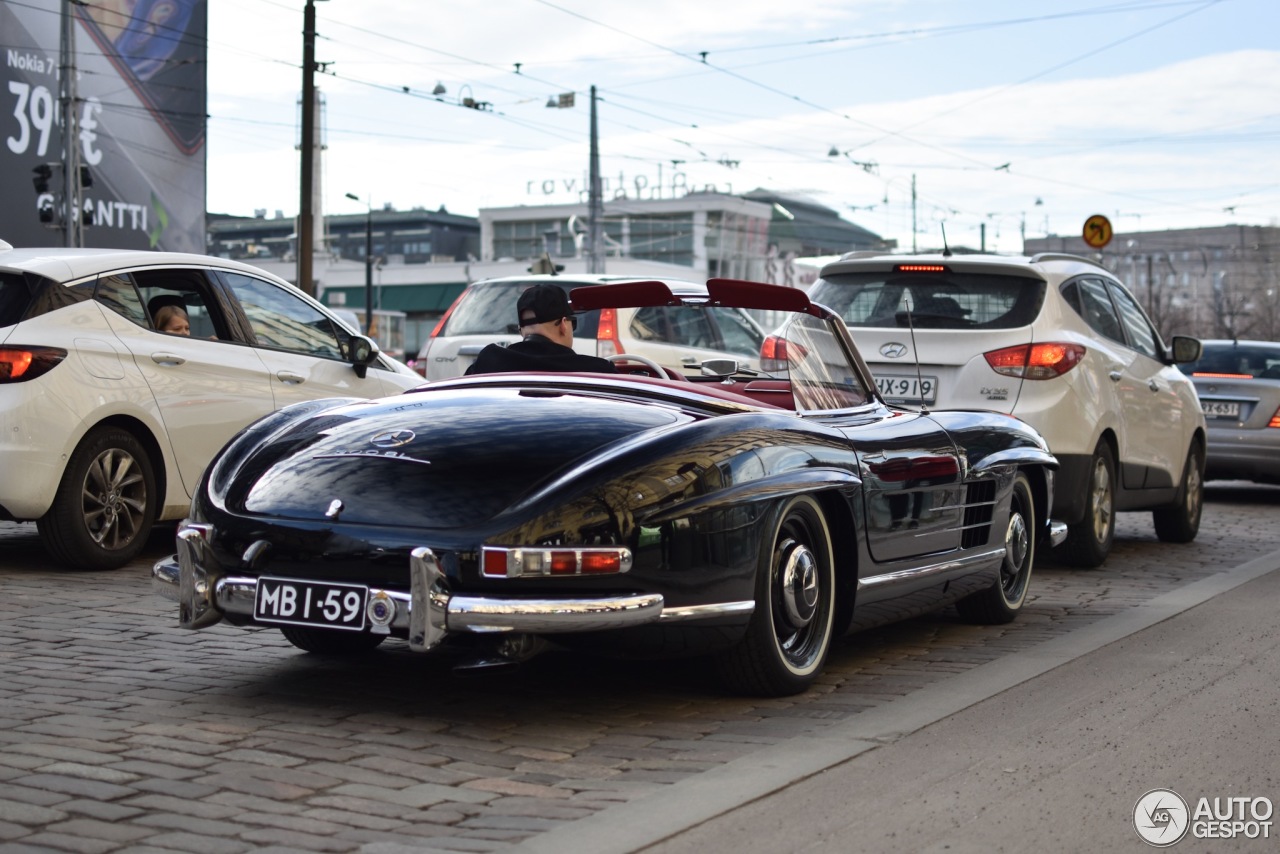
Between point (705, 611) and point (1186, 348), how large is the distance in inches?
270

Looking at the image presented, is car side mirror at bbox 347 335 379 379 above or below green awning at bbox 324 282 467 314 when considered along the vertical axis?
below

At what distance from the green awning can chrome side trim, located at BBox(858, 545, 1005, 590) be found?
3551 inches

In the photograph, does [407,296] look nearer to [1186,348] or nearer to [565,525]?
[1186,348]

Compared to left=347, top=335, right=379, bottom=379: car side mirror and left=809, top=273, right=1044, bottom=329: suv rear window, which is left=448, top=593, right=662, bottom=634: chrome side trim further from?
left=347, top=335, right=379, bottom=379: car side mirror

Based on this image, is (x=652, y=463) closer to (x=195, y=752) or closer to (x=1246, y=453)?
(x=195, y=752)

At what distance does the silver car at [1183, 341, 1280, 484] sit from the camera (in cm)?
1527

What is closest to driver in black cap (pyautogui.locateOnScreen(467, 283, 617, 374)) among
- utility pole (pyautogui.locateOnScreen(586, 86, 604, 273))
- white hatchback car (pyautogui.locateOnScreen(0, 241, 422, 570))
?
white hatchback car (pyautogui.locateOnScreen(0, 241, 422, 570))

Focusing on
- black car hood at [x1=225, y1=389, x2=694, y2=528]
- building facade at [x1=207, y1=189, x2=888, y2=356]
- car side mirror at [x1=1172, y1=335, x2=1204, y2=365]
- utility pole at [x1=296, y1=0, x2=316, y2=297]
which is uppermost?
building facade at [x1=207, y1=189, x2=888, y2=356]

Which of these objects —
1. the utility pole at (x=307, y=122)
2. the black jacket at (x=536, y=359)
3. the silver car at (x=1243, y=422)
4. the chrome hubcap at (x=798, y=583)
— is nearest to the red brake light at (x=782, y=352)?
the black jacket at (x=536, y=359)

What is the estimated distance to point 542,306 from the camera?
20.8 feet

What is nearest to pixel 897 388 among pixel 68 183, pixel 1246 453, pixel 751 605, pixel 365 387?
pixel 365 387

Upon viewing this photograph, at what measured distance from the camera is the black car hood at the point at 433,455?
475 centimetres

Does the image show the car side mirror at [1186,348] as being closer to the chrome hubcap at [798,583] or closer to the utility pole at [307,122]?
the chrome hubcap at [798,583]

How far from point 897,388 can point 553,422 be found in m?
4.62
